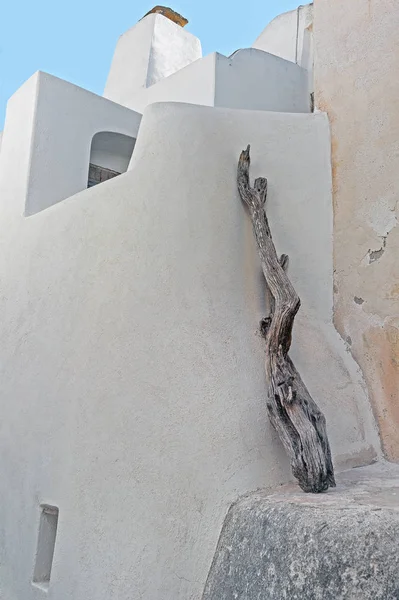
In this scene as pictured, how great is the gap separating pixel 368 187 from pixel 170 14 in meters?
8.67

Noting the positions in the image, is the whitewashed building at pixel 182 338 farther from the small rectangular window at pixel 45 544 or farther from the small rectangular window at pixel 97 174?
the small rectangular window at pixel 97 174

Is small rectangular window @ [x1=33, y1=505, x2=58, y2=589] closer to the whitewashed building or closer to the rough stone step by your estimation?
the whitewashed building

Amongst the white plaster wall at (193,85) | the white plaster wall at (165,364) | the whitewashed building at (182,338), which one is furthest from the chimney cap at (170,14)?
the white plaster wall at (165,364)

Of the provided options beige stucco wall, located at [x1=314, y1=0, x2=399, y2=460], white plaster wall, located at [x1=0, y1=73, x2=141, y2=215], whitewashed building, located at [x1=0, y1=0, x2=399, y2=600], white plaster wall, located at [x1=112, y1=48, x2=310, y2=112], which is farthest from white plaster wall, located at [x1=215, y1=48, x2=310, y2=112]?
beige stucco wall, located at [x1=314, y1=0, x2=399, y2=460]

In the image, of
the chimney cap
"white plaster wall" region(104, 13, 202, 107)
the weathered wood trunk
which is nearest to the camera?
the weathered wood trunk

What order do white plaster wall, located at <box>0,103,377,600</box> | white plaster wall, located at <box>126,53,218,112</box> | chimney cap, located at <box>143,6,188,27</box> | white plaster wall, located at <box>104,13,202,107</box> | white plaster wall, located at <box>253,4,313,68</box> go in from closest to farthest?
white plaster wall, located at <box>0,103,377,600</box> → white plaster wall, located at <box>126,53,218,112</box> → white plaster wall, located at <box>253,4,313,68</box> → white plaster wall, located at <box>104,13,202,107</box> → chimney cap, located at <box>143,6,188,27</box>

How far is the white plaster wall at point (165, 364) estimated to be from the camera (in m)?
3.50

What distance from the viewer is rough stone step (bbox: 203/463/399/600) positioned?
7.75 ft

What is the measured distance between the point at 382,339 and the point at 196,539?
76.6 inches

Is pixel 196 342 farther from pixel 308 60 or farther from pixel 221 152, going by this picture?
pixel 308 60

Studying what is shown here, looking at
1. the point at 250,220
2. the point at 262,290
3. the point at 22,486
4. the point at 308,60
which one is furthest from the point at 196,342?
the point at 308,60

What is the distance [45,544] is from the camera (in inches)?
181

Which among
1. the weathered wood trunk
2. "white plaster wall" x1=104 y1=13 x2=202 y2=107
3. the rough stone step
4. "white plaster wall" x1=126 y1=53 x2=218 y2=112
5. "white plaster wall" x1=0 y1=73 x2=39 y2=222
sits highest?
"white plaster wall" x1=104 y1=13 x2=202 y2=107

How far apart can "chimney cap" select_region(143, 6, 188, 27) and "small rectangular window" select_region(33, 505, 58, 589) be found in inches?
380
